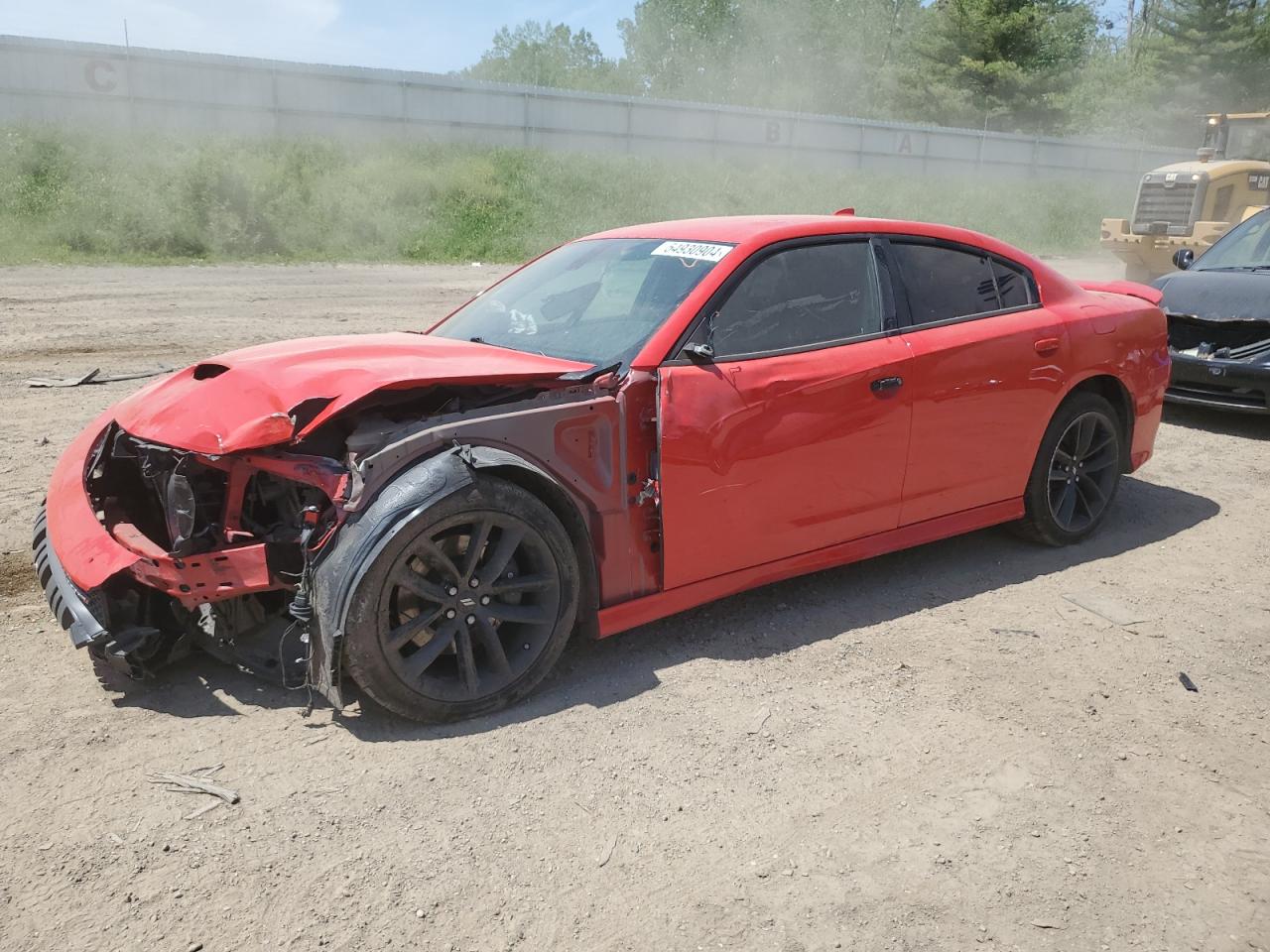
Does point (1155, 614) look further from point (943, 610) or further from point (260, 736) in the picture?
point (260, 736)

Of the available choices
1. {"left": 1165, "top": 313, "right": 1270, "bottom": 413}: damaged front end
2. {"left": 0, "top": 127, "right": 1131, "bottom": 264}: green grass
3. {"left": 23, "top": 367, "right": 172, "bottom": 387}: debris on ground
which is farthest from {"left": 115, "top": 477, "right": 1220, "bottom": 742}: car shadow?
{"left": 0, "top": 127, "right": 1131, "bottom": 264}: green grass

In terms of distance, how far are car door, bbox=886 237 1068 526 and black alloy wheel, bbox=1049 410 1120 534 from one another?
11.7 inches

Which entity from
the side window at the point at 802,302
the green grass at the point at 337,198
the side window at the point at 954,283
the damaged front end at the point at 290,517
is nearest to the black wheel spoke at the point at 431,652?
the damaged front end at the point at 290,517

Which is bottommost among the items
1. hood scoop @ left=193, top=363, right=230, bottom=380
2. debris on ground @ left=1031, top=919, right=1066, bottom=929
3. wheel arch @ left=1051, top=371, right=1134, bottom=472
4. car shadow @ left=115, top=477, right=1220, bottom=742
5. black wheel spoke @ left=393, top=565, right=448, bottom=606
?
debris on ground @ left=1031, top=919, right=1066, bottom=929

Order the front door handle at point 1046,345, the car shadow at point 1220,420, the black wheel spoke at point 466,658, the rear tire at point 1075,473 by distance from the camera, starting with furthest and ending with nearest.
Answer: the car shadow at point 1220,420
the rear tire at point 1075,473
the front door handle at point 1046,345
the black wheel spoke at point 466,658

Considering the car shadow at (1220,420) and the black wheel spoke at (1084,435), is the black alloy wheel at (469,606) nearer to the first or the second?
the black wheel spoke at (1084,435)

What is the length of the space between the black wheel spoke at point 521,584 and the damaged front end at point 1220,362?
635 centimetres

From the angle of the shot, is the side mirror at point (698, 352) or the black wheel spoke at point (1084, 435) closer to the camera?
the side mirror at point (698, 352)

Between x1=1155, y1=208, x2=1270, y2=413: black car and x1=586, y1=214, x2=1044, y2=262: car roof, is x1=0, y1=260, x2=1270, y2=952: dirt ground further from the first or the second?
x1=1155, y1=208, x2=1270, y2=413: black car

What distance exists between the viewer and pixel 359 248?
75.7 ft

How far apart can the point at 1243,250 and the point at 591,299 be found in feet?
23.6

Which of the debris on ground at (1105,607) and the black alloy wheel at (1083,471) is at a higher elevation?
the black alloy wheel at (1083,471)

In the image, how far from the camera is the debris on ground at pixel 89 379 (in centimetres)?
814

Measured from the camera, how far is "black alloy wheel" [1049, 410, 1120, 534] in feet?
16.9
